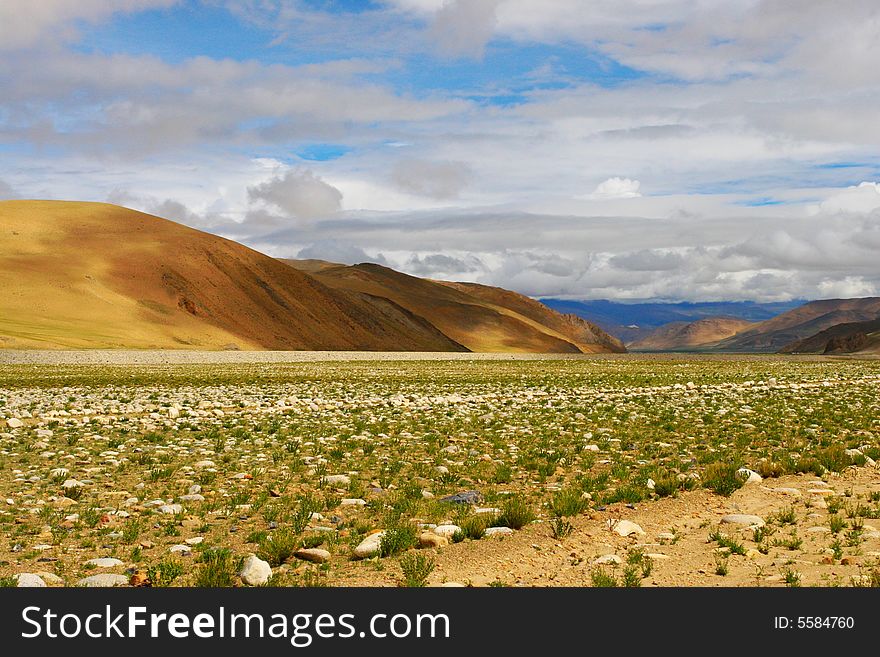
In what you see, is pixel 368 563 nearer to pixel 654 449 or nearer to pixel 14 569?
pixel 14 569

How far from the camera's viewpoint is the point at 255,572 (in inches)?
325

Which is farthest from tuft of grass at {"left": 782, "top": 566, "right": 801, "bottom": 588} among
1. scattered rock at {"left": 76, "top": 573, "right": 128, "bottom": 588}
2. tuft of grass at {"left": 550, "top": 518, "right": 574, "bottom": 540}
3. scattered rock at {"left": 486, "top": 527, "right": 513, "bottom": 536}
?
scattered rock at {"left": 76, "top": 573, "right": 128, "bottom": 588}

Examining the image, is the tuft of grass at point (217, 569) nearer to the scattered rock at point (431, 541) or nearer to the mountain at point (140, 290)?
the scattered rock at point (431, 541)

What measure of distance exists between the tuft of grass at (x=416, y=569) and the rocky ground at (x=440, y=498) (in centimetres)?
4

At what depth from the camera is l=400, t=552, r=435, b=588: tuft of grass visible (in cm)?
806

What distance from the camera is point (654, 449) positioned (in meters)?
17.5

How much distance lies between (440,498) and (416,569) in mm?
4088

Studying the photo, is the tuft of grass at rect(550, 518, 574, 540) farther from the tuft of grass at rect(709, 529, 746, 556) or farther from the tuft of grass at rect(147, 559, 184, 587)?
the tuft of grass at rect(147, 559, 184, 587)

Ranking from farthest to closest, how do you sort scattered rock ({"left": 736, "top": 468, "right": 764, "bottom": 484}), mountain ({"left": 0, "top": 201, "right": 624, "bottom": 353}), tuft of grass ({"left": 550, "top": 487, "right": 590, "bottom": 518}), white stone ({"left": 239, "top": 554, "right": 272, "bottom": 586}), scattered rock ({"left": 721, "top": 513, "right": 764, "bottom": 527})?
mountain ({"left": 0, "top": 201, "right": 624, "bottom": 353})
scattered rock ({"left": 736, "top": 468, "right": 764, "bottom": 484})
tuft of grass ({"left": 550, "top": 487, "right": 590, "bottom": 518})
scattered rock ({"left": 721, "top": 513, "right": 764, "bottom": 527})
white stone ({"left": 239, "top": 554, "right": 272, "bottom": 586})

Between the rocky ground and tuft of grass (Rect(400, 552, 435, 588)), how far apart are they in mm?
37

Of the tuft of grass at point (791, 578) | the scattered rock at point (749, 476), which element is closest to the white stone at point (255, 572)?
the tuft of grass at point (791, 578)

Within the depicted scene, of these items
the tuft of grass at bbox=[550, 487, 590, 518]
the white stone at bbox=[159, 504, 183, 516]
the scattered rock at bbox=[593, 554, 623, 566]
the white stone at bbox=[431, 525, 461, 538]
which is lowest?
the scattered rock at bbox=[593, 554, 623, 566]

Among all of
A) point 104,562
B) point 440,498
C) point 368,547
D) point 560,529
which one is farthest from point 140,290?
point 560,529
